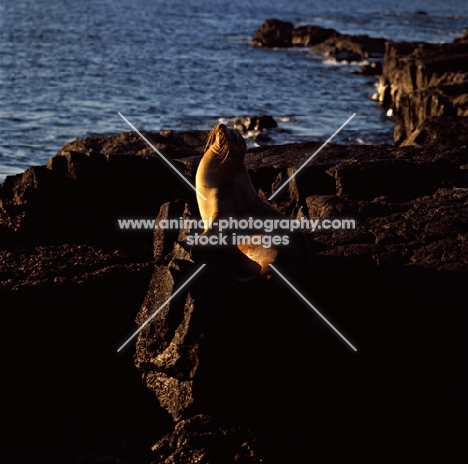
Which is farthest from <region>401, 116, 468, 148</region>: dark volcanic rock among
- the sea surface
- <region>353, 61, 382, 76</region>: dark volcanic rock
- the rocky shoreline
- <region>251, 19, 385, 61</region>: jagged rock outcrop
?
<region>251, 19, 385, 61</region>: jagged rock outcrop

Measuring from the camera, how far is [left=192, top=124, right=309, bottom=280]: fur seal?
30.1 ft

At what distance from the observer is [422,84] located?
29453 millimetres

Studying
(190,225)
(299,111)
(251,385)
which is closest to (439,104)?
(299,111)

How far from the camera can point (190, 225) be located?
32.6 feet

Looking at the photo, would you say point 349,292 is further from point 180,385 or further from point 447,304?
point 180,385

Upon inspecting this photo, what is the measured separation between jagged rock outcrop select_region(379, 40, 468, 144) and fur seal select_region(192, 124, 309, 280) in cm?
1175

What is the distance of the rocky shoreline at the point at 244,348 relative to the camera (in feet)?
26.3

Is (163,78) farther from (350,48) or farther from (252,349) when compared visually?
(252,349)

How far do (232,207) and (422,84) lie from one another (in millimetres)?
20901

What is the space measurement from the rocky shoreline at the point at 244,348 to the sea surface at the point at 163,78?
10250mm
